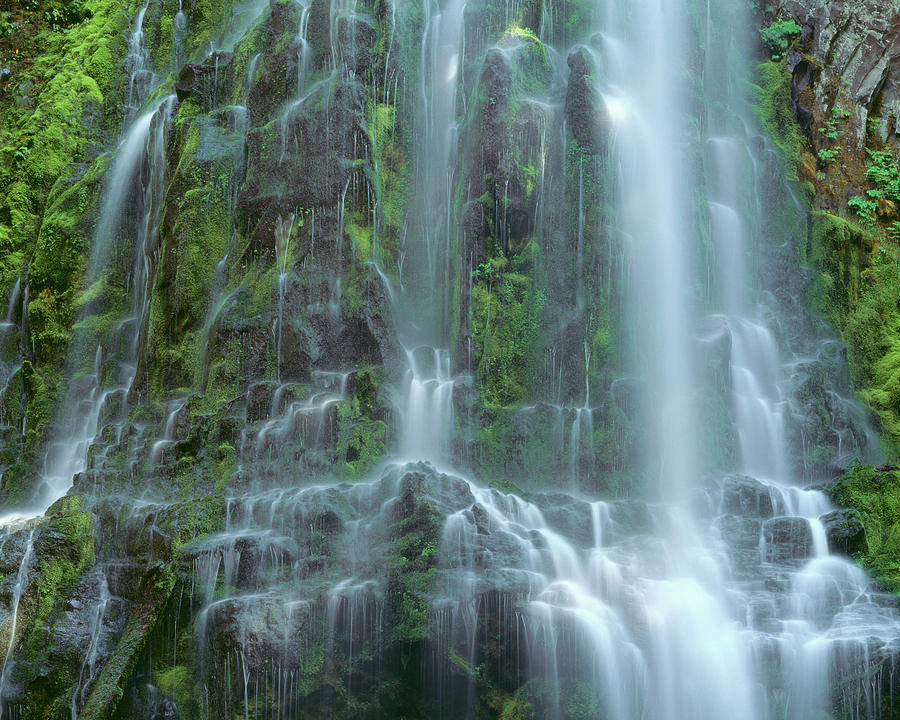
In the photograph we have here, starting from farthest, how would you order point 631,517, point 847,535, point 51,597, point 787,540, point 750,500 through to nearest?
1. point 750,500
2. point 631,517
3. point 787,540
4. point 847,535
5. point 51,597

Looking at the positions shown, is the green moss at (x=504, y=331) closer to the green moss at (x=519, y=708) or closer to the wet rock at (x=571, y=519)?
the wet rock at (x=571, y=519)

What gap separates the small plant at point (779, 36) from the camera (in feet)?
60.4

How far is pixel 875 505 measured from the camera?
439 inches

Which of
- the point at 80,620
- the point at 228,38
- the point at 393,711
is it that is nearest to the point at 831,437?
the point at 393,711

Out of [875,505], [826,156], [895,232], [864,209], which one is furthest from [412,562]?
[826,156]

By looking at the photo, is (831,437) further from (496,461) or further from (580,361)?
(496,461)

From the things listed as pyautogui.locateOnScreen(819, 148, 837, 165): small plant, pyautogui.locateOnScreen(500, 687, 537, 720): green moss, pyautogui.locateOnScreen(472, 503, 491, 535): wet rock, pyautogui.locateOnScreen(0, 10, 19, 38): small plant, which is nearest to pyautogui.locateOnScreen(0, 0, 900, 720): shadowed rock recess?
pyautogui.locateOnScreen(500, 687, 537, 720): green moss

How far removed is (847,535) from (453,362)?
6400 mm

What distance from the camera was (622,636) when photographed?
879 cm

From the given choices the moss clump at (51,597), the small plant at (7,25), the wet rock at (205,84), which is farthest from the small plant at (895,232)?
the small plant at (7,25)

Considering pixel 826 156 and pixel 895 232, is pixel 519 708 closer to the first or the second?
pixel 895 232

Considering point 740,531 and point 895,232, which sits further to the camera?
point 895,232

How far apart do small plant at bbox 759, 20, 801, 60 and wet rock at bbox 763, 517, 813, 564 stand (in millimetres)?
12034

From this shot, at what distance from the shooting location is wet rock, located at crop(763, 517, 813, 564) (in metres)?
10.4
